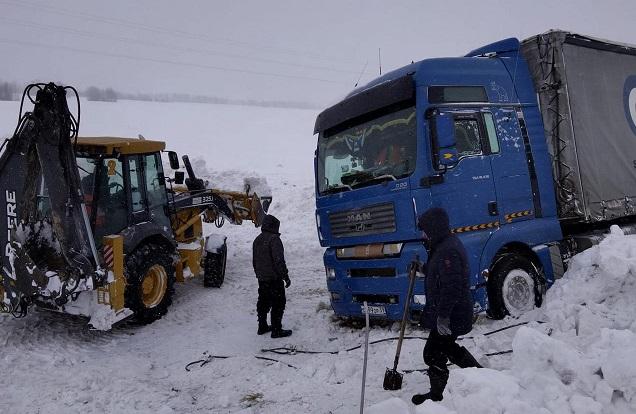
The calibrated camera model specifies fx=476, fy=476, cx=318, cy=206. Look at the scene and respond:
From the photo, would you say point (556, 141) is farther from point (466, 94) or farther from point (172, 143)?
point (172, 143)

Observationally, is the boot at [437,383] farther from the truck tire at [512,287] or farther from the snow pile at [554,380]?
the truck tire at [512,287]

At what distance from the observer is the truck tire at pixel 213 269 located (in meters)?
9.32

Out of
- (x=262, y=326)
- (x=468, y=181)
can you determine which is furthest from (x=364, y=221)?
(x=262, y=326)

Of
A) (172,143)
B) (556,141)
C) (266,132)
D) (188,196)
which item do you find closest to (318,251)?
(188,196)

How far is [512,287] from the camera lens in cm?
585

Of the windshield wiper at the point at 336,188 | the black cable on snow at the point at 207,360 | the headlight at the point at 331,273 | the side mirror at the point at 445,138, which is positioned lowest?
the black cable on snow at the point at 207,360

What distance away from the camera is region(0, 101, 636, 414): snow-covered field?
10.6ft

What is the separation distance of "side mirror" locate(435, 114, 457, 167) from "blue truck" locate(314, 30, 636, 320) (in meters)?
0.02

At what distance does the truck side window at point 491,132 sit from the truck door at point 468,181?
5 centimetres

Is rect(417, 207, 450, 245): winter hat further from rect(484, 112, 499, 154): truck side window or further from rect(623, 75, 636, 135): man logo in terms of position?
rect(623, 75, 636, 135): man logo

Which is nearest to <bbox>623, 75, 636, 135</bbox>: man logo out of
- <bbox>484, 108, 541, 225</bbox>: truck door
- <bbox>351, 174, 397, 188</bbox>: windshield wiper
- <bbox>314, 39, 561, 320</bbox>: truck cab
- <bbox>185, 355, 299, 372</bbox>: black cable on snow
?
<bbox>314, 39, 561, 320</bbox>: truck cab

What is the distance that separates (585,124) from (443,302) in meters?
4.44

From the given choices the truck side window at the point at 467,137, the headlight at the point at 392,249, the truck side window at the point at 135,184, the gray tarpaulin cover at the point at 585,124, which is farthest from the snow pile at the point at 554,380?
the truck side window at the point at 135,184

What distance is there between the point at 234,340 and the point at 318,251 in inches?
248
